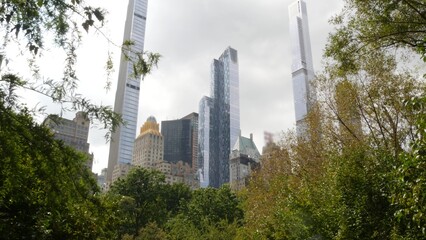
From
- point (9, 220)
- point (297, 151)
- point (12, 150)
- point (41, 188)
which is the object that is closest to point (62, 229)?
point (9, 220)

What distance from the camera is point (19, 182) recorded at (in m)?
4.36

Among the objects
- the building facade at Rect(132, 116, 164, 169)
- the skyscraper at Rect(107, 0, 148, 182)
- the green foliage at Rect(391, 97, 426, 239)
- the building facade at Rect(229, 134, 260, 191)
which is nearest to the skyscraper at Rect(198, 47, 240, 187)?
the building facade at Rect(132, 116, 164, 169)

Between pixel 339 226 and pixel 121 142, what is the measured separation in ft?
425

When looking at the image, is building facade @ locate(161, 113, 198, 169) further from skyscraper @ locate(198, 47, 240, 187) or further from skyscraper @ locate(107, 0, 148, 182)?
skyscraper @ locate(107, 0, 148, 182)

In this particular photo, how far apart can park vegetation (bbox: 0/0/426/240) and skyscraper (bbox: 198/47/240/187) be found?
132955 millimetres

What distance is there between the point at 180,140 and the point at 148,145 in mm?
34922

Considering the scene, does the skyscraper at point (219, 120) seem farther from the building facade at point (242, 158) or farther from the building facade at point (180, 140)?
the building facade at point (242, 158)

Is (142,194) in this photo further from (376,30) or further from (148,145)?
(148,145)

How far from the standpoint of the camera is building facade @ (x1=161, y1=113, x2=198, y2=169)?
170500 millimetres

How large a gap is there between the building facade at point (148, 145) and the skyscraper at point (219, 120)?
2534 centimetres

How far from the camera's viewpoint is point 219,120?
177 meters

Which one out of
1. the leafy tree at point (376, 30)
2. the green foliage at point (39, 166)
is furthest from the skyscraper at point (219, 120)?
the green foliage at point (39, 166)

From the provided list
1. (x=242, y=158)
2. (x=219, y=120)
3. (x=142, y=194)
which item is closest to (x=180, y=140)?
(x=219, y=120)

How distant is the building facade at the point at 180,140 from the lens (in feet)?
559
